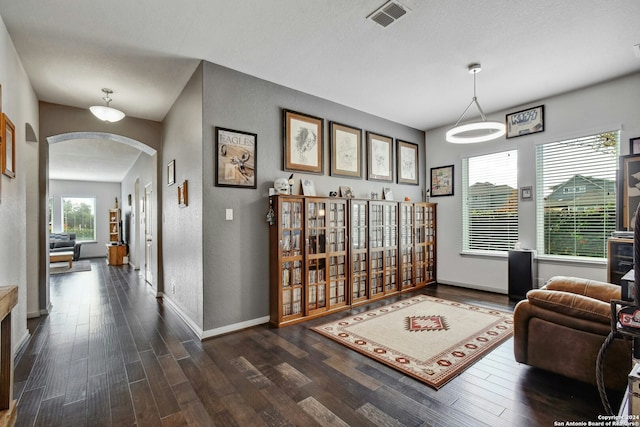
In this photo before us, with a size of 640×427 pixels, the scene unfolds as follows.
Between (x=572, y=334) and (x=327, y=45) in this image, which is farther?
(x=327, y=45)

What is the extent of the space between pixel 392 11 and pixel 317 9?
23.8 inches

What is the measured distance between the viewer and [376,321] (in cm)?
352

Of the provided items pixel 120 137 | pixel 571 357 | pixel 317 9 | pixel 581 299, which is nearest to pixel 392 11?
pixel 317 9

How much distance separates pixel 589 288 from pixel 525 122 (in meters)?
3.08

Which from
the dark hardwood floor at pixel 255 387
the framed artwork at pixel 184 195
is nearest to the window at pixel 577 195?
the dark hardwood floor at pixel 255 387

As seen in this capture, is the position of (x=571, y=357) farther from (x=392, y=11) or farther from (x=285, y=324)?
(x=392, y=11)

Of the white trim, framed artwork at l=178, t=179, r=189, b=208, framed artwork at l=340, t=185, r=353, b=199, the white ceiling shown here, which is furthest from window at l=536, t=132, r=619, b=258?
framed artwork at l=178, t=179, r=189, b=208

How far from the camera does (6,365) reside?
5.69 ft

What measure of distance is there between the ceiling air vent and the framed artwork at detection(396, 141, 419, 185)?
2954 mm

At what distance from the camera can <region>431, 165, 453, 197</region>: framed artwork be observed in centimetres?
552

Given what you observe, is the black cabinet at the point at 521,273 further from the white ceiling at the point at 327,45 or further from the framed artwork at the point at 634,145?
the white ceiling at the point at 327,45

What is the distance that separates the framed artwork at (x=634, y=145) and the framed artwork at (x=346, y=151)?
330 cm

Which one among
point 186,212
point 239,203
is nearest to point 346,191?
point 239,203

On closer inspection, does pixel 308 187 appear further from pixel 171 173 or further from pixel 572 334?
pixel 572 334
